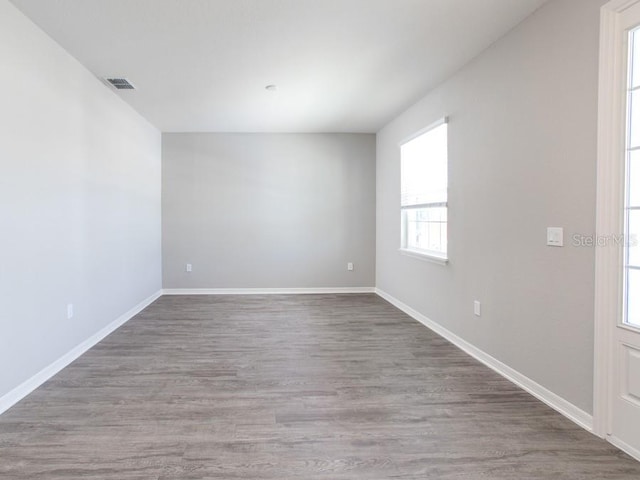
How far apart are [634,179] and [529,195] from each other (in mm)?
696

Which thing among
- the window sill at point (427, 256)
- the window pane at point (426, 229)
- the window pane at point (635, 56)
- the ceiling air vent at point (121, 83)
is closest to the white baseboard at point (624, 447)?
the window pane at point (635, 56)

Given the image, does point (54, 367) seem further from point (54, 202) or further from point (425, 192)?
point (425, 192)

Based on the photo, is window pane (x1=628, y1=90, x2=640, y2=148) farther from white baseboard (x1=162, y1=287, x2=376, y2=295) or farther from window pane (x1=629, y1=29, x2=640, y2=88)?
white baseboard (x1=162, y1=287, x2=376, y2=295)

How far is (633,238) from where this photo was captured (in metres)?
1.79

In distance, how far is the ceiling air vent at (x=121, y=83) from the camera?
3.55 metres

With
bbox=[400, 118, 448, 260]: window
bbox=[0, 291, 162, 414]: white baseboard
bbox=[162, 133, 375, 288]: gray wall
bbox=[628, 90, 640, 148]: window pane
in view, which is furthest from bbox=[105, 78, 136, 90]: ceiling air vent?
bbox=[628, 90, 640, 148]: window pane

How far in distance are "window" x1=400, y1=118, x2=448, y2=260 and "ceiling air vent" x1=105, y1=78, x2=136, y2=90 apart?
3100 millimetres

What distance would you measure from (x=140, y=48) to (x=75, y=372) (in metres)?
2.55

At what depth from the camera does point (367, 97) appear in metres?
4.14

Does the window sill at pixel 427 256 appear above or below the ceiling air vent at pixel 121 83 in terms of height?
below

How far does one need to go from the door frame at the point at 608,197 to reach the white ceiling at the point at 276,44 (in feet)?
2.28

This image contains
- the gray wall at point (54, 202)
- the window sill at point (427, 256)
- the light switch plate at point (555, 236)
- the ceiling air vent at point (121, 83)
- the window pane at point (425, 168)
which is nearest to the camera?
the light switch plate at point (555, 236)

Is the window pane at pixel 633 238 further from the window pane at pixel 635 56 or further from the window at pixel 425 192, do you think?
the window at pixel 425 192

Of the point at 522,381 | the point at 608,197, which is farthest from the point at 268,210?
the point at 608,197
